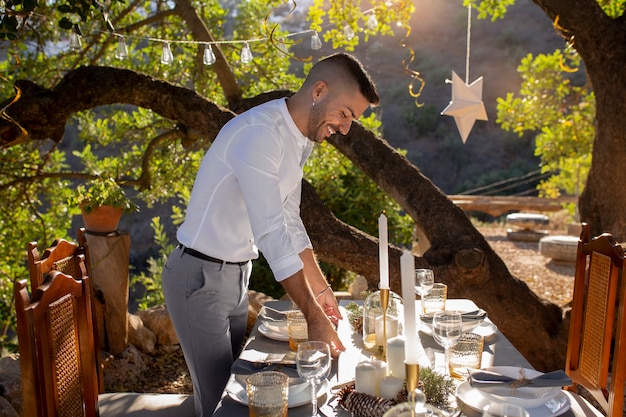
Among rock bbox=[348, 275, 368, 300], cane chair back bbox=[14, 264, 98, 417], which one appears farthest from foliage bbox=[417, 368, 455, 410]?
rock bbox=[348, 275, 368, 300]

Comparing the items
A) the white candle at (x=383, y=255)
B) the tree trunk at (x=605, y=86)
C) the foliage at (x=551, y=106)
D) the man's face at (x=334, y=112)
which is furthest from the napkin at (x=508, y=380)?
the foliage at (x=551, y=106)

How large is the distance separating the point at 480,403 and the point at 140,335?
3.31m

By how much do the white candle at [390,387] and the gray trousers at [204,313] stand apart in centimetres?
73

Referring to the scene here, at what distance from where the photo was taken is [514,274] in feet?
20.3

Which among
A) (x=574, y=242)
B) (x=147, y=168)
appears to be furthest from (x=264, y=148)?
(x=574, y=242)

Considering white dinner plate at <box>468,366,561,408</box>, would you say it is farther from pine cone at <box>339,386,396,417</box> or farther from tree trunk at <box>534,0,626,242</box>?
tree trunk at <box>534,0,626,242</box>

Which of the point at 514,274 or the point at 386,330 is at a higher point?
the point at 386,330

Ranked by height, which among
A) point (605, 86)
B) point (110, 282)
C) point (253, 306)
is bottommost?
point (253, 306)

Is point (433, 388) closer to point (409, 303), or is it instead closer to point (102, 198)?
point (409, 303)

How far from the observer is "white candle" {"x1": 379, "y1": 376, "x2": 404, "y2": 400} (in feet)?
5.48

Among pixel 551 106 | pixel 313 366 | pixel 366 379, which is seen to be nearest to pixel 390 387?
pixel 366 379

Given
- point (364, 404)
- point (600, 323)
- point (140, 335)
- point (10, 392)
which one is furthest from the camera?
point (140, 335)

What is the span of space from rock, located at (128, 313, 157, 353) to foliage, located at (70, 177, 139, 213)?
0.86 meters

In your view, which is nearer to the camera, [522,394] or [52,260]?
[522,394]
